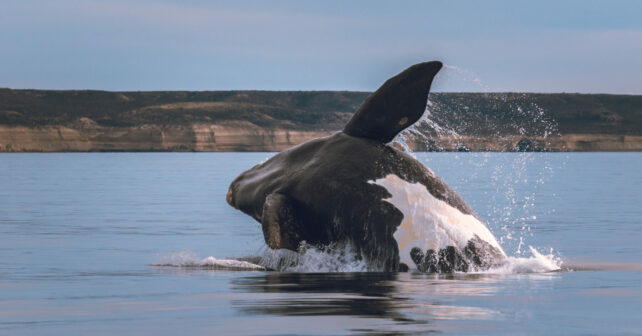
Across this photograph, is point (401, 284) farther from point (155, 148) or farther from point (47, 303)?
point (155, 148)

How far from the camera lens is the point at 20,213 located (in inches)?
939

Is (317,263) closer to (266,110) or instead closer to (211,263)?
(211,263)

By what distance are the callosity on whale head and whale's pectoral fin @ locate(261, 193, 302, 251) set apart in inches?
0.4

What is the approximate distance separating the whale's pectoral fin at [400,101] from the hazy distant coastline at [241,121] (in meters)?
133

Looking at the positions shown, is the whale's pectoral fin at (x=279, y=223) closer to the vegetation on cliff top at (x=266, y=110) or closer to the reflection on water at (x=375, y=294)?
the reflection on water at (x=375, y=294)

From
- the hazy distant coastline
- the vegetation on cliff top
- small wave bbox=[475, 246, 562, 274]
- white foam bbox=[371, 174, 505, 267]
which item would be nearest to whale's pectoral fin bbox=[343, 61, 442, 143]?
white foam bbox=[371, 174, 505, 267]

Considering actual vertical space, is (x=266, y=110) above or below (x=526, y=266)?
above

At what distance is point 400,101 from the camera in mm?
11828

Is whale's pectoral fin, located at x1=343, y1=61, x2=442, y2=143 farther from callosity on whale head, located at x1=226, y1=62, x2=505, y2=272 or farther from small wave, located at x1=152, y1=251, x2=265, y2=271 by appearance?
small wave, located at x1=152, y1=251, x2=265, y2=271

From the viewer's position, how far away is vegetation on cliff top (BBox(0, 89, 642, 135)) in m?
161

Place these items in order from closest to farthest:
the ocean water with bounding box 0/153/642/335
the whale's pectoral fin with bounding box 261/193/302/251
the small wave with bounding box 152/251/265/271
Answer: the ocean water with bounding box 0/153/642/335
the whale's pectoral fin with bounding box 261/193/302/251
the small wave with bounding box 152/251/265/271

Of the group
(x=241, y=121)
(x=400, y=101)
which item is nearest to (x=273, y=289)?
(x=400, y=101)

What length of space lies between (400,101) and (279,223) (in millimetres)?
2002

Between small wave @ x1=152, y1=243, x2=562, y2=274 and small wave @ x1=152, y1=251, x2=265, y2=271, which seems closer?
small wave @ x1=152, y1=243, x2=562, y2=274
